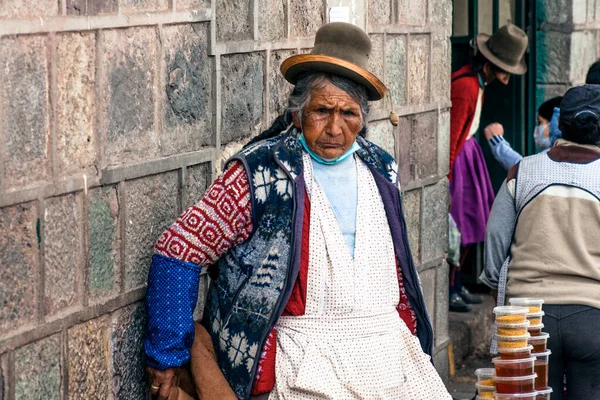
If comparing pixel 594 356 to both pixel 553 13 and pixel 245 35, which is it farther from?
pixel 553 13

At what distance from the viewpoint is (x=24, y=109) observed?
307cm

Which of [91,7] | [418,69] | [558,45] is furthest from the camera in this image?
[558,45]

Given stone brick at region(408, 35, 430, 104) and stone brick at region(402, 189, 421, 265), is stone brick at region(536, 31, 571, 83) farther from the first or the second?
stone brick at region(402, 189, 421, 265)

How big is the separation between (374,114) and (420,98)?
2.10ft

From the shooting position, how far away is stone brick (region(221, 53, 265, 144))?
4.11 metres

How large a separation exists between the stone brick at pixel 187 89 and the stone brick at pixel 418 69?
204 cm

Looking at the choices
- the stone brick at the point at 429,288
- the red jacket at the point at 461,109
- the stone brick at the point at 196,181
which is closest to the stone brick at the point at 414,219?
the stone brick at the point at 429,288

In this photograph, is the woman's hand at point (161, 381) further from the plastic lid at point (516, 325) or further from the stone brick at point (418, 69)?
the stone brick at point (418, 69)

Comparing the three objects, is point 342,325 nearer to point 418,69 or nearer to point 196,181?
point 196,181

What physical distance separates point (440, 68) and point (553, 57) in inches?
87.2

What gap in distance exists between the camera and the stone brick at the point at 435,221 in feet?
20.0

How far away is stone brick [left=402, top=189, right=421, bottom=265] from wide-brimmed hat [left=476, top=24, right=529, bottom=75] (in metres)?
1.69

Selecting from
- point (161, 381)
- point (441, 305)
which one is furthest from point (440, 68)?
point (161, 381)

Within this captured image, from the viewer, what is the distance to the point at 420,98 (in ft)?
19.7
